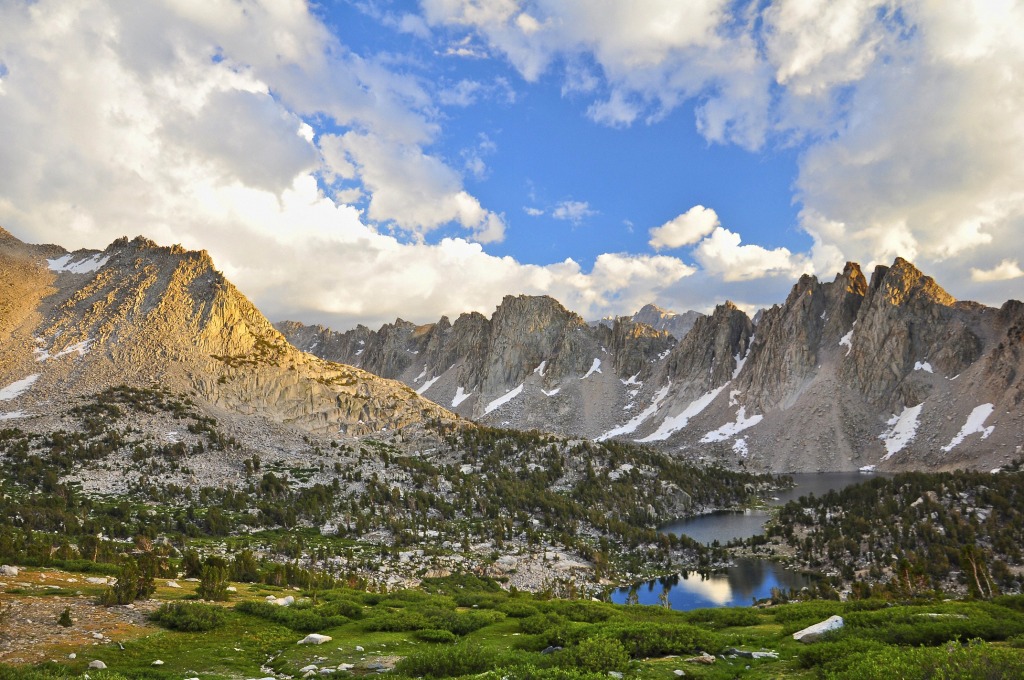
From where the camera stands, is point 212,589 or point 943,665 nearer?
point 943,665

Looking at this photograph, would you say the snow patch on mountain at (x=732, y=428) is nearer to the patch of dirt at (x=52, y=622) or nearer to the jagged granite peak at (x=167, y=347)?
the jagged granite peak at (x=167, y=347)

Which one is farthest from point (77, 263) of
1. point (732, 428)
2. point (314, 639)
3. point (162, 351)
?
point (732, 428)

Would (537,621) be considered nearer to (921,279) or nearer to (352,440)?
(352,440)

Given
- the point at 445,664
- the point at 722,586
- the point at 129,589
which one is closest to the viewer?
the point at 445,664

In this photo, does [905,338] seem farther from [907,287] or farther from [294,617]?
[294,617]

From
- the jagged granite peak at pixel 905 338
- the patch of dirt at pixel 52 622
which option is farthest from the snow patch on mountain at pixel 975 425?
the patch of dirt at pixel 52 622

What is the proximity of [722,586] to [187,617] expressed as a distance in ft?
177

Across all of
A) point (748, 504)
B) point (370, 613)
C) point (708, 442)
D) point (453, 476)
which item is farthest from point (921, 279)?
point (370, 613)

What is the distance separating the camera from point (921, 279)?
187 m

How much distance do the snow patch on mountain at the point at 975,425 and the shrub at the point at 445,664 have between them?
165 m

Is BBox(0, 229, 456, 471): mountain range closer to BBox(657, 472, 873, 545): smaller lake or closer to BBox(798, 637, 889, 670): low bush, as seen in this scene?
BBox(657, 472, 873, 545): smaller lake

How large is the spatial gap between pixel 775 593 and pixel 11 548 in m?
49.6

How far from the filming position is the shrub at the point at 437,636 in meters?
18.1

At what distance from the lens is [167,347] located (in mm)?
103938
